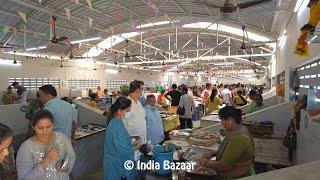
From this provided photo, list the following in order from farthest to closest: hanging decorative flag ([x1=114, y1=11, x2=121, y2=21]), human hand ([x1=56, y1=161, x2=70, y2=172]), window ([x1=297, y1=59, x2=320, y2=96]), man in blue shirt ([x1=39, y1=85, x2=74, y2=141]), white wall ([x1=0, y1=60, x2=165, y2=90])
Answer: white wall ([x1=0, y1=60, x2=165, y2=90]) → hanging decorative flag ([x1=114, y1=11, x2=121, y2=21]) → window ([x1=297, y1=59, x2=320, y2=96]) → man in blue shirt ([x1=39, y1=85, x2=74, y2=141]) → human hand ([x1=56, y1=161, x2=70, y2=172])

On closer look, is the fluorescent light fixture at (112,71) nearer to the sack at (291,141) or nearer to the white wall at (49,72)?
the white wall at (49,72)

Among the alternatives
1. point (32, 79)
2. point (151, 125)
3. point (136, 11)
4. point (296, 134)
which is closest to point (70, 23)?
point (136, 11)

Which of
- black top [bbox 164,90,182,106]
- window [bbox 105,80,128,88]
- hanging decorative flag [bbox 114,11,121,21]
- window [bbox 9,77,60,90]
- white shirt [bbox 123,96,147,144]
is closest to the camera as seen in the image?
white shirt [bbox 123,96,147,144]

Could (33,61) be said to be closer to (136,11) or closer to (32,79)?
(32,79)

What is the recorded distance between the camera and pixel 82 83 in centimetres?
1794

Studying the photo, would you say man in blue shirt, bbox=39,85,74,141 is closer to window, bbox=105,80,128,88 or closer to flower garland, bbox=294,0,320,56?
flower garland, bbox=294,0,320,56

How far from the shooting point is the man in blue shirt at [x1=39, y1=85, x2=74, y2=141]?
3.28 metres

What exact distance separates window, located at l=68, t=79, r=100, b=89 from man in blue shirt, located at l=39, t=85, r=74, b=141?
14.0 metres

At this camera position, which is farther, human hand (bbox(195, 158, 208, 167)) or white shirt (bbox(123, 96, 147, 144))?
white shirt (bbox(123, 96, 147, 144))

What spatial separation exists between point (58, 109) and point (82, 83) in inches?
597

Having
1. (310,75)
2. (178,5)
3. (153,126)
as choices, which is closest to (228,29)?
A: (178,5)

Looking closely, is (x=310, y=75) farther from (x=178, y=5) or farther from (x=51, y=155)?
(x=178, y=5)

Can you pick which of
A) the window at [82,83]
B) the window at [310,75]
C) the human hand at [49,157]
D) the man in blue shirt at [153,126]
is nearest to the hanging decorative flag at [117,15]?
the window at [82,83]

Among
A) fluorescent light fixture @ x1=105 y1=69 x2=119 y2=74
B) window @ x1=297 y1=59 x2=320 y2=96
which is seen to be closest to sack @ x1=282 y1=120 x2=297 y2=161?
window @ x1=297 y1=59 x2=320 y2=96
